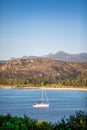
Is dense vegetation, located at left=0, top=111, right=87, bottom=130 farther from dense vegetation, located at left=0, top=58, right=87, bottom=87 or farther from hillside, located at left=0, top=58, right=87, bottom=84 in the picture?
hillside, located at left=0, top=58, right=87, bottom=84

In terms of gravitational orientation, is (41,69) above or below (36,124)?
above

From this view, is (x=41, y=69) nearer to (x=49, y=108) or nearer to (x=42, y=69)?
(x=42, y=69)

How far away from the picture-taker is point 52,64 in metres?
94.2

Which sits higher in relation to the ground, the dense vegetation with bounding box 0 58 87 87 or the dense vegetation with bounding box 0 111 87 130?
the dense vegetation with bounding box 0 58 87 87

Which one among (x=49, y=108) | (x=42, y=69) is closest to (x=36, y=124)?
(x=49, y=108)

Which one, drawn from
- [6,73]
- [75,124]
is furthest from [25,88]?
[75,124]

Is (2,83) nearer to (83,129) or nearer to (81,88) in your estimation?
(81,88)

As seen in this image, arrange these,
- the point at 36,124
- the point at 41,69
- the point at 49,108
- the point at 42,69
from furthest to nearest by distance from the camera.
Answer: the point at 41,69
the point at 42,69
the point at 49,108
the point at 36,124

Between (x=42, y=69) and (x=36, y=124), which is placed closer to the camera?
(x=36, y=124)

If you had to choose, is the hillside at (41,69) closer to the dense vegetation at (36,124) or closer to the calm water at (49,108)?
the calm water at (49,108)

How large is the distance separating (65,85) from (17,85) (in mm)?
7128

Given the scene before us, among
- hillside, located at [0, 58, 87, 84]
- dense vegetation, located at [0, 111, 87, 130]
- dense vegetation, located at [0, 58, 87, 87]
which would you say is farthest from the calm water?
hillside, located at [0, 58, 87, 84]

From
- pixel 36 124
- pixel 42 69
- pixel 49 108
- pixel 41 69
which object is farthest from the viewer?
pixel 41 69

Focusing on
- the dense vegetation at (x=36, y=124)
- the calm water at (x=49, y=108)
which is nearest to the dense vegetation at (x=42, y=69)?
the calm water at (x=49, y=108)
